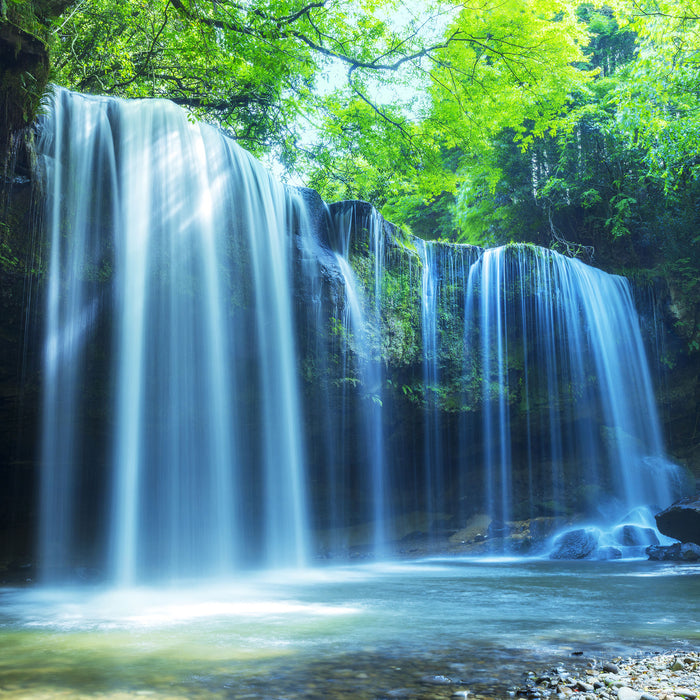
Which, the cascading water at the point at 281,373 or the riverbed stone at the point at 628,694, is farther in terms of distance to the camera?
the cascading water at the point at 281,373

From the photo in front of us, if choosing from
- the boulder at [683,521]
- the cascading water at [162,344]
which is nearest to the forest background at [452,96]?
the cascading water at [162,344]

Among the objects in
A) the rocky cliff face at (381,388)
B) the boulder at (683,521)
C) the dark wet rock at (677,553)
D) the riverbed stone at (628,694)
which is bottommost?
the dark wet rock at (677,553)

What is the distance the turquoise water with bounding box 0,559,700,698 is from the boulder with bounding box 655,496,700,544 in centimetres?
346

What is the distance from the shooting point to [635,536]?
40.2 ft

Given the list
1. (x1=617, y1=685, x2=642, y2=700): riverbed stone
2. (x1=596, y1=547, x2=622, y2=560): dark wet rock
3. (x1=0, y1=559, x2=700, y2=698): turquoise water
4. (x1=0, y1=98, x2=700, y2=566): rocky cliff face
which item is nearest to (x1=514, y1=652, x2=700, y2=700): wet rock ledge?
(x1=617, y1=685, x2=642, y2=700): riverbed stone

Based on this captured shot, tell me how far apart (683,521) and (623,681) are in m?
10.0

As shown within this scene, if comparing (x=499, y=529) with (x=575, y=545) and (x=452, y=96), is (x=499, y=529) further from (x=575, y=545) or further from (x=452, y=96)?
(x=452, y=96)

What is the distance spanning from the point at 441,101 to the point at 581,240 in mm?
8725

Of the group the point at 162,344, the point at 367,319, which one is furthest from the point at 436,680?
the point at 367,319

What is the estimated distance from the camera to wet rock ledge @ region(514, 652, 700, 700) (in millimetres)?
2695

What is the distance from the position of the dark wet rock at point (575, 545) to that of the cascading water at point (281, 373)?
1.46 m

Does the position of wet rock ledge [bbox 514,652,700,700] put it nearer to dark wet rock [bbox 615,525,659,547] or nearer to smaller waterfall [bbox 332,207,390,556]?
smaller waterfall [bbox 332,207,390,556]

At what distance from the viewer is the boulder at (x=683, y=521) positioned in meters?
11.1

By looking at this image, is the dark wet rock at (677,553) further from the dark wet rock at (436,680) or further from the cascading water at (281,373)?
the dark wet rock at (436,680)
